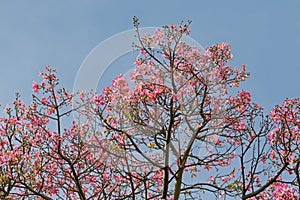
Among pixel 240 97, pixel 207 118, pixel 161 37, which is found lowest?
pixel 207 118

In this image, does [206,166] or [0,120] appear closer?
[206,166]

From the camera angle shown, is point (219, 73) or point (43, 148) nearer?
point (219, 73)

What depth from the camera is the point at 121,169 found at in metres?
9.79

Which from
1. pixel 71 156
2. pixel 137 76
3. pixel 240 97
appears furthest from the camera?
pixel 71 156

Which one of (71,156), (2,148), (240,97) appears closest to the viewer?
(240,97)

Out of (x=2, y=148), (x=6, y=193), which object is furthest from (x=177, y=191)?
(x=2, y=148)

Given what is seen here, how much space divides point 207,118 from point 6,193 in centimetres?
516

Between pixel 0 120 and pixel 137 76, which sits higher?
pixel 0 120

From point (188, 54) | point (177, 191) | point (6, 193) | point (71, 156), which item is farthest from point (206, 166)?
point (6, 193)

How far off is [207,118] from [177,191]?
5.58 feet

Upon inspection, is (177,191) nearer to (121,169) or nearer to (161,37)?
(121,169)

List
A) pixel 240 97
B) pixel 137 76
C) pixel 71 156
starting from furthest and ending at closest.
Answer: pixel 71 156 < pixel 240 97 < pixel 137 76

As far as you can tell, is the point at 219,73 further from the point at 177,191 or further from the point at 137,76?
the point at 177,191

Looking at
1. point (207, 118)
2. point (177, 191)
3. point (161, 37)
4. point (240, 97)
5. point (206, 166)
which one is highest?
point (161, 37)
